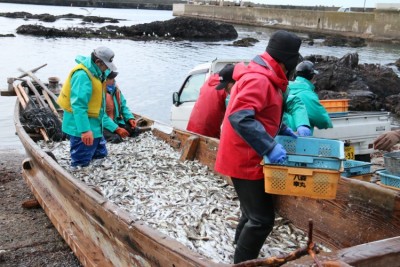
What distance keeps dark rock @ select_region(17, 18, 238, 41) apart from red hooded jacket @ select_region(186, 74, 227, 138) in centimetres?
4166

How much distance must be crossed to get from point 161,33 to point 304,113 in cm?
4585

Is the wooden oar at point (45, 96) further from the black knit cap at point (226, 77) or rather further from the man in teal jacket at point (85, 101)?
the black knit cap at point (226, 77)

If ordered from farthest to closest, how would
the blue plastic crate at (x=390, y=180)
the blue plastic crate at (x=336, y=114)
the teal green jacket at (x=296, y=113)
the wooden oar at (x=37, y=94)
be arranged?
1. the wooden oar at (x=37, y=94)
2. the blue plastic crate at (x=336, y=114)
3. the teal green jacket at (x=296, y=113)
4. the blue plastic crate at (x=390, y=180)

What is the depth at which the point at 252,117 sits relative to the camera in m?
3.62

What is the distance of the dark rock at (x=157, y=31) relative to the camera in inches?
1842

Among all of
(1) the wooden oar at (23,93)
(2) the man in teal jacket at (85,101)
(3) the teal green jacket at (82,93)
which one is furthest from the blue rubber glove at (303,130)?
(1) the wooden oar at (23,93)

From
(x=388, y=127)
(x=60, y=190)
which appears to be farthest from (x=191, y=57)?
(x=60, y=190)

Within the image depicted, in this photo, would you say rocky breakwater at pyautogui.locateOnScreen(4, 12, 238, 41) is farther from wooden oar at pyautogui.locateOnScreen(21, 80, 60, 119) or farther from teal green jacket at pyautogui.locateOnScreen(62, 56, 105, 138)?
teal green jacket at pyautogui.locateOnScreen(62, 56, 105, 138)

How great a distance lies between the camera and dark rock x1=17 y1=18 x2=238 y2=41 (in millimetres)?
46781

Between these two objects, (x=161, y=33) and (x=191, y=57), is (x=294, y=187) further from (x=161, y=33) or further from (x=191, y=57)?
(x=161, y=33)

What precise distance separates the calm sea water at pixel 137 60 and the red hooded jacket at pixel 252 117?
1056cm

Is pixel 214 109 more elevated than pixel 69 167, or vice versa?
pixel 214 109

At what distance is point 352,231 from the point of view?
15.2 feet

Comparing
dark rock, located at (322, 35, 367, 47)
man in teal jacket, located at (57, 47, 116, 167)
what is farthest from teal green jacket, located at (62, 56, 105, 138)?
dark rock, located at (322, 35, 367, 47)
